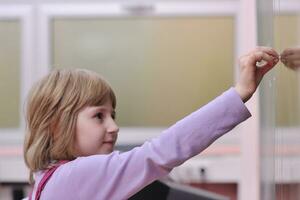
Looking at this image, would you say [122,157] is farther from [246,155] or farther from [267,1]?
[246,155]

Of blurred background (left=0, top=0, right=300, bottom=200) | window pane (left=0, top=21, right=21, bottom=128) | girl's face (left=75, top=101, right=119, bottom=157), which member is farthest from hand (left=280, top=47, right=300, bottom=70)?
window pane (left=0, top=21, right=21, bottom=128)

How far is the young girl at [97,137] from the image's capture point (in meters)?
0.65

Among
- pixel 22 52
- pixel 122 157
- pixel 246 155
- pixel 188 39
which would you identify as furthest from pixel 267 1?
pixel 22 52

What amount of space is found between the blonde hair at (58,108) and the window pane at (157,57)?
1801 millimetres

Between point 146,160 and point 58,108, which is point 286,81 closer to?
point 146,160

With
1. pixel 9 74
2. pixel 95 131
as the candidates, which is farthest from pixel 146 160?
pixel 9 74

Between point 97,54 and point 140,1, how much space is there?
0.33 metres

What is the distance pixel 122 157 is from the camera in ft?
2.37

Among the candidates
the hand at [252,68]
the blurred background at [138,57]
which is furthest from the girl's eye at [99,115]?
the blurred background at [138,57]

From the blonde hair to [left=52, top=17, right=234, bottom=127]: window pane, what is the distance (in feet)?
5.91

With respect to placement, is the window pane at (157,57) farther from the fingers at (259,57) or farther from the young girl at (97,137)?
the fingers at (259,57)

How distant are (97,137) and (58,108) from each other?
0.07 m

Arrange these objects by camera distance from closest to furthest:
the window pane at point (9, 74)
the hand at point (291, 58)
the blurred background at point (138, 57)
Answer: the hand at point (291, 58), the blurred background at point (138, 57), the window pane at point (9, 74)

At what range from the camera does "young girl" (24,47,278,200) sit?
654mm
